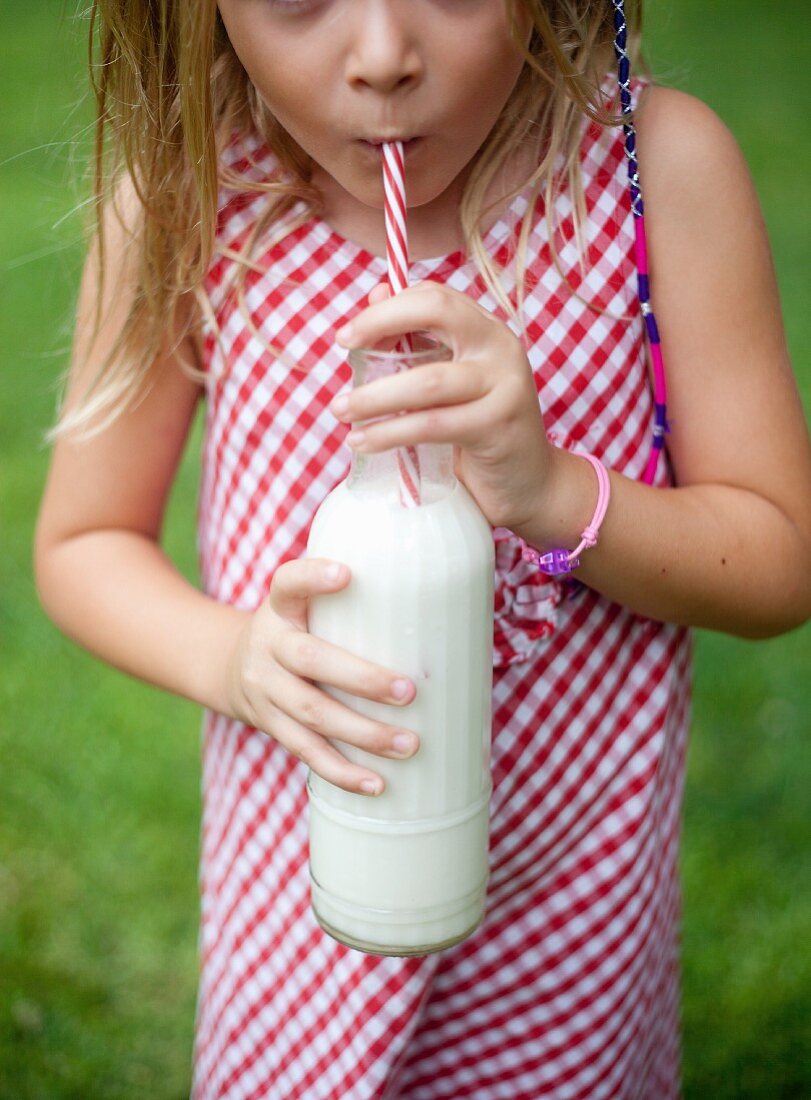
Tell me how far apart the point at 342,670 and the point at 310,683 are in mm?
83

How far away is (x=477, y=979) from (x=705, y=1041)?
0.80 m

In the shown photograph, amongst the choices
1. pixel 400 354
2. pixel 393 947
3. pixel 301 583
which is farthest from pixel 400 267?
pixel 393 947

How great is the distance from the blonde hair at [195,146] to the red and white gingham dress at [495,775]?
0.08ft

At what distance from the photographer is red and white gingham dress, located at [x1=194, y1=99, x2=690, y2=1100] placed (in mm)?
1263

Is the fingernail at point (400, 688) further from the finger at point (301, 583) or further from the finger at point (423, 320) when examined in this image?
the finger at point (423, 320)

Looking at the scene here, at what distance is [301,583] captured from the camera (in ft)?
3.18

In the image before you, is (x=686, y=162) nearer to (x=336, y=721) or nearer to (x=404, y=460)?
(x=404, y=460)

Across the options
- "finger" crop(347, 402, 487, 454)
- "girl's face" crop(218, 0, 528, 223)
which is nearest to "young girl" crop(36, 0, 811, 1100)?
"girl's face" crop(218, 0, 528, 223)

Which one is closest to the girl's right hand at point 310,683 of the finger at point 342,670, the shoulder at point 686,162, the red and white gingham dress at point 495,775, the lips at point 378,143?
the finger at point 342,670

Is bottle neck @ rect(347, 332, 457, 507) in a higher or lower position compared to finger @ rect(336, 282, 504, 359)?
lower

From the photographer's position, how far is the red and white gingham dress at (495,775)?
1.26 metres

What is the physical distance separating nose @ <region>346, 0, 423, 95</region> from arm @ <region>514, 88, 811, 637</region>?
314 mm

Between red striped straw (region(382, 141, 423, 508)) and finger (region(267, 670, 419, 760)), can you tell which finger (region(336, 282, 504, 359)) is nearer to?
red striped straw (region(382, 141, 423, 508))

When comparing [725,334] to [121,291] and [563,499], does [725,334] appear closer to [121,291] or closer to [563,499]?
[563,499]
